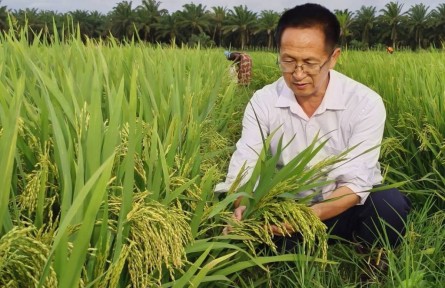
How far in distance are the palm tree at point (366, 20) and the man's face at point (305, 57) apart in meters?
50.3

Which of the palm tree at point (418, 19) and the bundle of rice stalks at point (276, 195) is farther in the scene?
the palm tree at point (418, 19)

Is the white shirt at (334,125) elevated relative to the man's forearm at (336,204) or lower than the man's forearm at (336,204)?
elevated

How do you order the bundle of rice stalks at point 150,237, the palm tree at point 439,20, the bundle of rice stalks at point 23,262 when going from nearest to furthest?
the bundle of rice stalks at point 23,262 < the bundle of rice stalks at point 150,237 < the palm tree at point 439,20

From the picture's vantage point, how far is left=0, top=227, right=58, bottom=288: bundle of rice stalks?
2.97 feet

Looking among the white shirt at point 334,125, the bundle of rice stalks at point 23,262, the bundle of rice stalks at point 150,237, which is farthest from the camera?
the white shirt at point 334,125

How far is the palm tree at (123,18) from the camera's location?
52.6 meters

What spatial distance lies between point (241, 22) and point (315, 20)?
173 feet

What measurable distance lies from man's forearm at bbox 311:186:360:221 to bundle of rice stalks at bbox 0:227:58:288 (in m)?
1.03

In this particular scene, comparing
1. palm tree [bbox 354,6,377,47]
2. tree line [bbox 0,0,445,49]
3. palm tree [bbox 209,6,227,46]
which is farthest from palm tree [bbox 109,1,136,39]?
palm tree [bbox 354,6,377,47]

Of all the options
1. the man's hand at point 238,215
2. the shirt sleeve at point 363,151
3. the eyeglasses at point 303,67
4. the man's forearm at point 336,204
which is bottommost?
the man's forearm at point 336,204

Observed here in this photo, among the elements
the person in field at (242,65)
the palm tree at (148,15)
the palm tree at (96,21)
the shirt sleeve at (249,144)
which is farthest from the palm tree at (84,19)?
the shirt sleeve at (249,144)

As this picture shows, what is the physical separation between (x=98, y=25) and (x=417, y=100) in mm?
62926

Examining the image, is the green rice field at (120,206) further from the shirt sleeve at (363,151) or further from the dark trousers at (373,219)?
the shirt sleeve at (363,151)

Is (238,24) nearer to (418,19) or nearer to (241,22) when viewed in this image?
(241,22)
